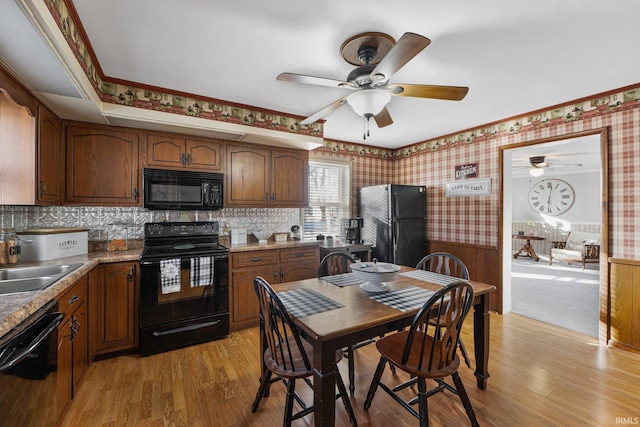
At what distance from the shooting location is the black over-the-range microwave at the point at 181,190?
2.76 meters

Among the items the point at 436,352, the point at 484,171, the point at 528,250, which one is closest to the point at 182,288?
the point at 436,352

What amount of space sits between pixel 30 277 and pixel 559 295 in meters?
6.13

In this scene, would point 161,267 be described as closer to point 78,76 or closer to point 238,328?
point 238,328

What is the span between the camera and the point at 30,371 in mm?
1210

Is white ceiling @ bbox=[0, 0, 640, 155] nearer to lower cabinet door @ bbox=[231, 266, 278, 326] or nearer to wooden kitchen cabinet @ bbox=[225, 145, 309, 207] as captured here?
wooden kitchen cabinet @ bbox=[225, 145, 309, 207]

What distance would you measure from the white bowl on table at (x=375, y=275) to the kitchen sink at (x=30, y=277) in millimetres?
1754

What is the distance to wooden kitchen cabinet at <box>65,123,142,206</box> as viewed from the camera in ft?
8.16

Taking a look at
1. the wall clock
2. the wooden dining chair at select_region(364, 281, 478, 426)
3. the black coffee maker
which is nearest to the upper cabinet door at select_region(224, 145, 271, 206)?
the black coffee maker

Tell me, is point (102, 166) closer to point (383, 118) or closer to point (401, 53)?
point (383, 118)

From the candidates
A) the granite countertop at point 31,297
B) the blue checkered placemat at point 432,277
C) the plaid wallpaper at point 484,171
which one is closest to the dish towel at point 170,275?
the granite countertop at point 31,297

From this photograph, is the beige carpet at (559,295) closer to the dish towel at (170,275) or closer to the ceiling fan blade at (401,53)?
the ceiling fan blade at (401,53)

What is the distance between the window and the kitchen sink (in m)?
2.69

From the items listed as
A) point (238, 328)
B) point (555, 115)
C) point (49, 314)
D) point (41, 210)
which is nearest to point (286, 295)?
point (49, 314)

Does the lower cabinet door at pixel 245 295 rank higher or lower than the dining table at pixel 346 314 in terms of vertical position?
lower
